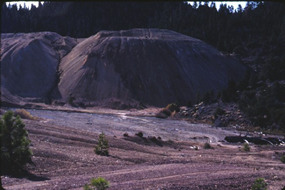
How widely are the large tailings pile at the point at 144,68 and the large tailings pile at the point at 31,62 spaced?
1.69 meters

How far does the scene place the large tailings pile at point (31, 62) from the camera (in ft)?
Result: 146

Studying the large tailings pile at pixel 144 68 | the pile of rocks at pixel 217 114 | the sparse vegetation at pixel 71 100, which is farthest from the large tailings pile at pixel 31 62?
the pile of rocks at pixel 217 114

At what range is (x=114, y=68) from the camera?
4831cm

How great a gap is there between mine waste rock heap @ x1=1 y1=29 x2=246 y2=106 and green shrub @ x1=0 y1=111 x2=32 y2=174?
31601 mm

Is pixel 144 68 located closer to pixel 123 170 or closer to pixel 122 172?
pixel 123 170

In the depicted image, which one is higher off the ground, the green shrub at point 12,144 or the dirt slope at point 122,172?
the green shrub at point 12,144

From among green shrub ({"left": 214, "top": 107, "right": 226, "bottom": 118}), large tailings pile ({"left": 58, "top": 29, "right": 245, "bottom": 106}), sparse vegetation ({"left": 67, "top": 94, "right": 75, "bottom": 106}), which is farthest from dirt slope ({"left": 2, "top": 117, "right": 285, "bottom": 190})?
large tailings pile ({"left": 58, "top": 29, "right": 245, "bottom": 106})

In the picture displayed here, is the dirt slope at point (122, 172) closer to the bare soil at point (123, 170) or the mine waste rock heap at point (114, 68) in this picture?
the bare soil at point (123, 170)

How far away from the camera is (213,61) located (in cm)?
5269

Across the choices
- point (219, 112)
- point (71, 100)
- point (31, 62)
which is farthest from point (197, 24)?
point (219, 112)

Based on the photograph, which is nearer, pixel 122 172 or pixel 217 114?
pixel 122 172

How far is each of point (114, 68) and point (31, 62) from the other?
11.4 meters

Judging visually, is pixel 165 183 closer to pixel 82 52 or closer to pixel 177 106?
pixel 177 106

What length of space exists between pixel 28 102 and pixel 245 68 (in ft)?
93.0
